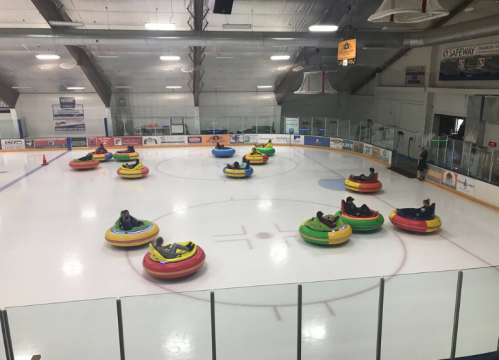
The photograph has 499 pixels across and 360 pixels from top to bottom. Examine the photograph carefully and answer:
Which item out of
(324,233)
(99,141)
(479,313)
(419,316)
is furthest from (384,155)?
(99,141)

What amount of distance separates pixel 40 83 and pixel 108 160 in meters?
10.4

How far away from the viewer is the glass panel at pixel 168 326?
16.2 ft

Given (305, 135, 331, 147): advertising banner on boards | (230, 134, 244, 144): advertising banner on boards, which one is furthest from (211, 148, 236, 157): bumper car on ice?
(305, 135, 331, 147): advertising banner on boards

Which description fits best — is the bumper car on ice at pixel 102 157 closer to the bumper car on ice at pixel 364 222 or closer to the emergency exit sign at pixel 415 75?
the bumper car on ice at pixel 364 222

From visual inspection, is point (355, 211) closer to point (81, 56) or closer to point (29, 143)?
point (81, 56)

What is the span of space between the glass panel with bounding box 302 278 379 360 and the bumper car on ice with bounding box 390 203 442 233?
664 centimetres

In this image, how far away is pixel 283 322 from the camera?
5293 millimetres

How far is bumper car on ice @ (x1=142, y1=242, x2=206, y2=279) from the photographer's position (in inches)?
341

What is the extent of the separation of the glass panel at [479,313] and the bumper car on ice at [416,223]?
587cm

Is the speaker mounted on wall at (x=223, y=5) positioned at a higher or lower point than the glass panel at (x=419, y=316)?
higher

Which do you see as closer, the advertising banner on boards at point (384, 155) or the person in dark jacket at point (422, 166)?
the person in dark jacket at point (422, 166)

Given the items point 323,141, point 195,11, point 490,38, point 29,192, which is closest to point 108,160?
point 29,192

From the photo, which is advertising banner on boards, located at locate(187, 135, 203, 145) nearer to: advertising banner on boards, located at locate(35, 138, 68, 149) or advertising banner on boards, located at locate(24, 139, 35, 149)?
advertising banner on boards, located at locate(35, 138, 68, 149)

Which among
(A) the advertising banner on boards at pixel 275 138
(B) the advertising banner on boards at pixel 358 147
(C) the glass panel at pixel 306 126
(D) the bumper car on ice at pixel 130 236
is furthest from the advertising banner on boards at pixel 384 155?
(D) the bumper car on ice at pixel 130 236
